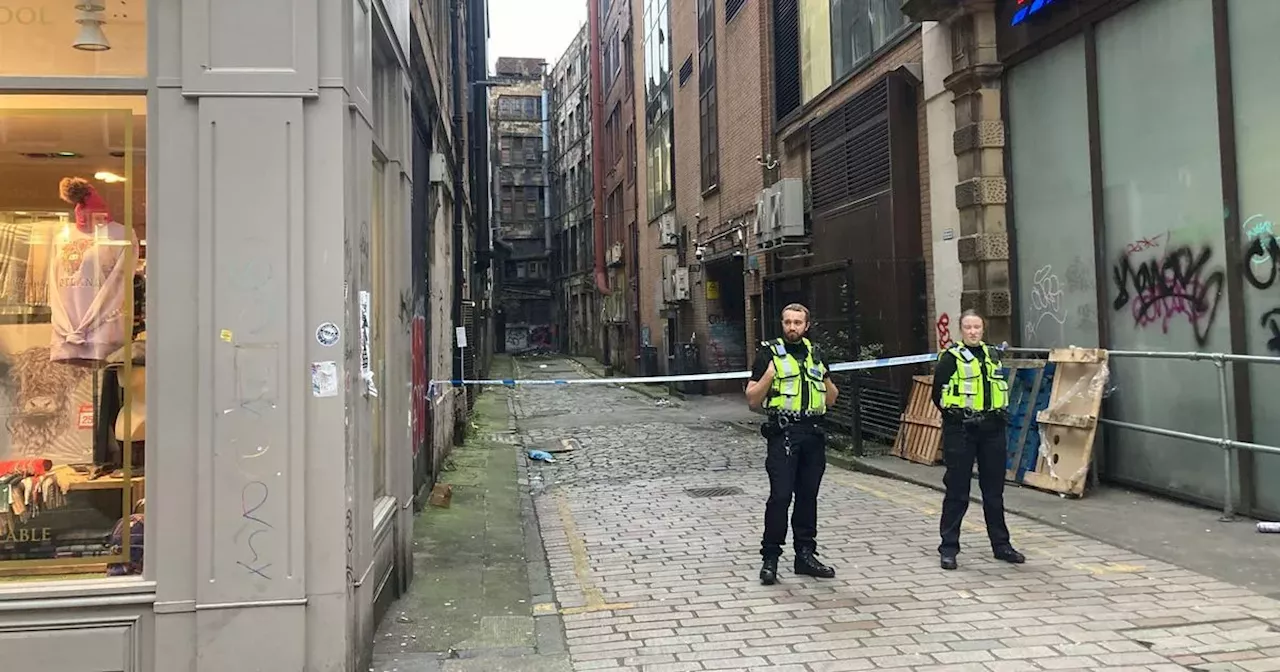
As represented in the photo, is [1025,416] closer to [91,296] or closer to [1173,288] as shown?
[1173,288]

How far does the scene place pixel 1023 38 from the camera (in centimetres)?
934

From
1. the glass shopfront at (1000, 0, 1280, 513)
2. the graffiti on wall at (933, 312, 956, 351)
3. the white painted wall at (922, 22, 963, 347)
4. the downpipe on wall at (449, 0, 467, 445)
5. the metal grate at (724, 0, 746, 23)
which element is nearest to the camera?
the glass shopfront at (1000, 0, 1280, 513)

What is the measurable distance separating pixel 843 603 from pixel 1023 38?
6843 mm

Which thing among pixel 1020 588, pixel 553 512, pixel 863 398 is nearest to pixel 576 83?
pixel 863 398

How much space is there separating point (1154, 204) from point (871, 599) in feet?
15.9

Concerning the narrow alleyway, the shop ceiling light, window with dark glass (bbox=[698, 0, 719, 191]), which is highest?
window with dark glass (bbox=[698, 0, 719, 191])

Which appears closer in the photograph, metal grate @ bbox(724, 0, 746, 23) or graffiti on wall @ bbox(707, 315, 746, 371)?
metal grate @ bbox(724, 0, 746, 23)

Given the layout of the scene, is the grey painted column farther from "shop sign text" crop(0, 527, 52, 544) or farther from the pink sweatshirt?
"shop sign text" crop(0, 527, 52, 544)

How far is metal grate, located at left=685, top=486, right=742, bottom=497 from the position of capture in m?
9.15

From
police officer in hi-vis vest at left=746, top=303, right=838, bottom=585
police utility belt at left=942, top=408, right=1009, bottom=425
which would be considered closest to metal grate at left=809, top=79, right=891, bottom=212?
police utility belt at left=942, top=408, right=1009, bottom=425

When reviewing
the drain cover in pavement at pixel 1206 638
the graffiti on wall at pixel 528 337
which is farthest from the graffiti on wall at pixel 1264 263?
the graffiti on wall at pixel 528 337

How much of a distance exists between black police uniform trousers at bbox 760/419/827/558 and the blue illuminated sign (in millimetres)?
5530

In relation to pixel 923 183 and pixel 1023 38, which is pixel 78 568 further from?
pixel 923 183

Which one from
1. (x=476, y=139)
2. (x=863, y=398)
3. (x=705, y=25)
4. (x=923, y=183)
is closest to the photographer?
(x=923, y=183)
